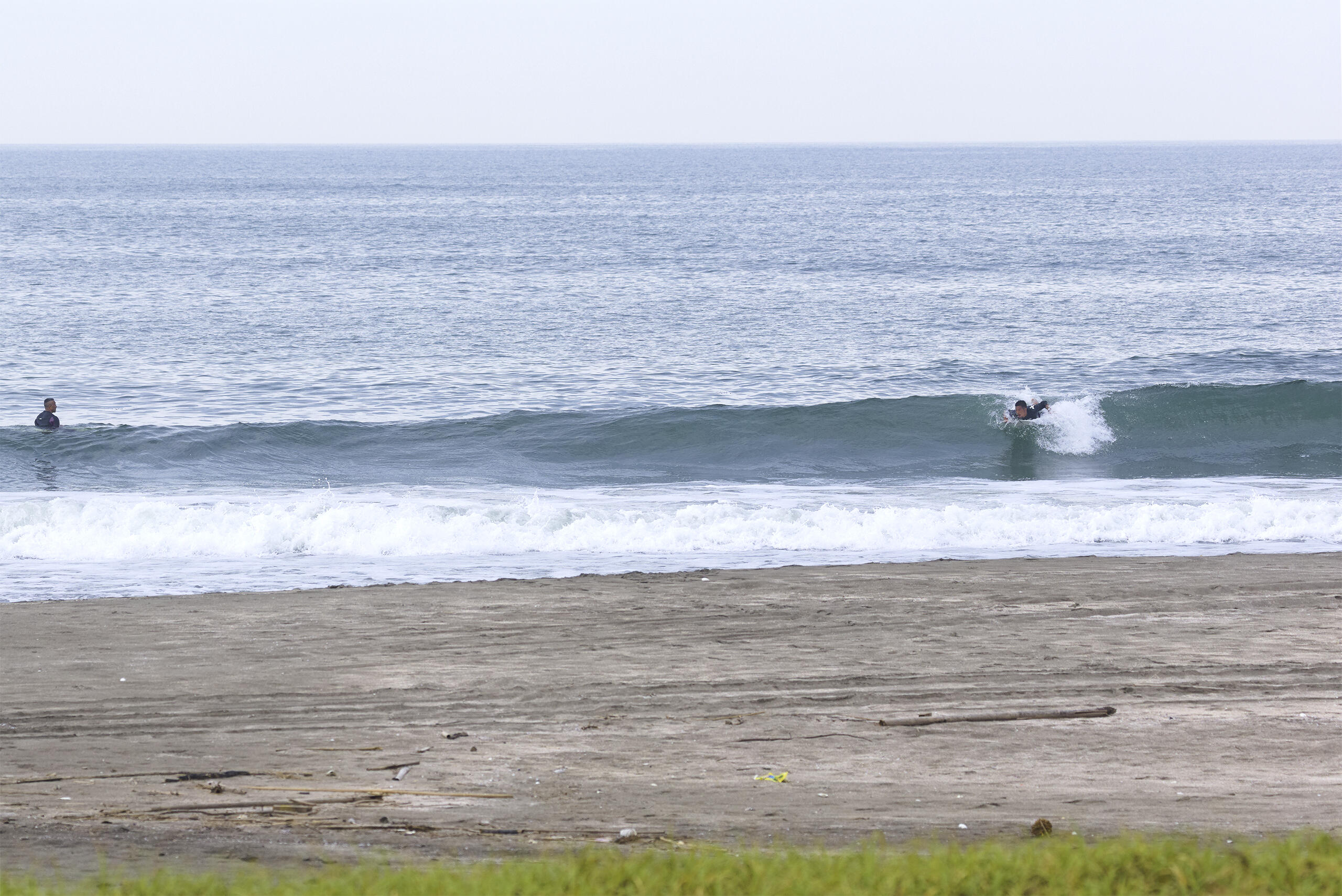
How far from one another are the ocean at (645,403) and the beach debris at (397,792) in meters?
6.93

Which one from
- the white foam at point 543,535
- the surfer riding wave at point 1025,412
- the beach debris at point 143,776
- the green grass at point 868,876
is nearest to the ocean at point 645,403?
the white foam at point 543,535

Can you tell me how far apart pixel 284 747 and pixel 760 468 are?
16050 mm

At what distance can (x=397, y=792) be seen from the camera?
7.40 metres

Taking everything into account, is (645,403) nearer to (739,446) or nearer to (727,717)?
(739,446)

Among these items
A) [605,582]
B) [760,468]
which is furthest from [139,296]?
[605,582]

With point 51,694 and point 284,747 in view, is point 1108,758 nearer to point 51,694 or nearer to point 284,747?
point 284,747

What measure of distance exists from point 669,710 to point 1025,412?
17539 millimetres

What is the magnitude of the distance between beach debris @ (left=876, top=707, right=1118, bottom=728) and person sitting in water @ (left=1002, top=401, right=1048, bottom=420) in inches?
647

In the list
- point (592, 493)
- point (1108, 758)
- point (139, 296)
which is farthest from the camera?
point (139, 296)

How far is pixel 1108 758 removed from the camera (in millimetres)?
8000

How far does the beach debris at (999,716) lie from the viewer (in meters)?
8.70

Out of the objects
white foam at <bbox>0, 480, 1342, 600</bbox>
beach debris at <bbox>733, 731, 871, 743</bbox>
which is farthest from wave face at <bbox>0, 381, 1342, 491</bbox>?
beach debris at <bbox>733, 731, 871, 743</bbox>

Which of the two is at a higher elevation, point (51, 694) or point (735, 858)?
point (735, 858)

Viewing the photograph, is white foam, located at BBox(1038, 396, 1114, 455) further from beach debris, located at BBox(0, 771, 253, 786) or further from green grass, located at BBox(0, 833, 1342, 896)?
green grass, located at BBox(0, 833, 1342, 896)
